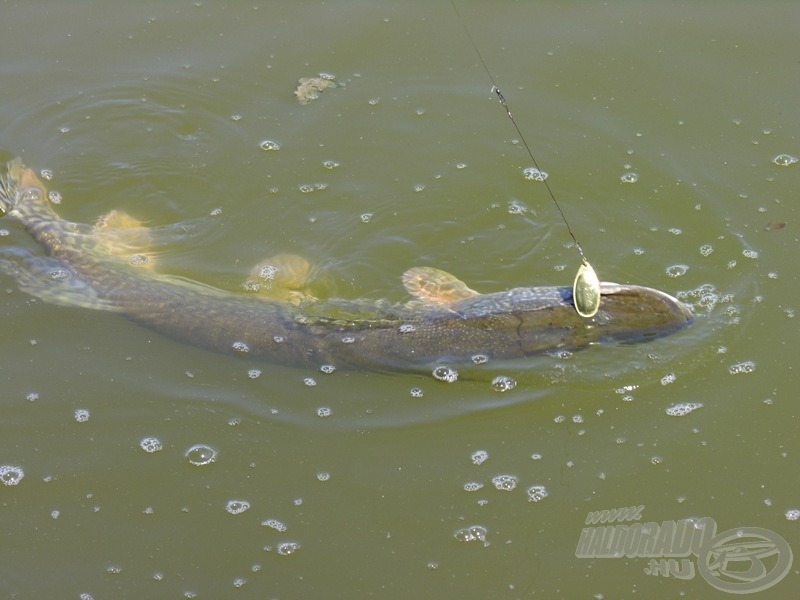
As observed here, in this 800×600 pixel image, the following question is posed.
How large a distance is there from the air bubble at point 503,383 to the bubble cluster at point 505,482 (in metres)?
0.51

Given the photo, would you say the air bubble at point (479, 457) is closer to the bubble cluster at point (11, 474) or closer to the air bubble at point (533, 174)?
the air bubble at point (533, 174)

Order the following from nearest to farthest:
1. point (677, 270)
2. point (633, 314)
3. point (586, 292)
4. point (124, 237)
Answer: point (586, 292), point (633, 314), point (677, 270), point (124, 237)

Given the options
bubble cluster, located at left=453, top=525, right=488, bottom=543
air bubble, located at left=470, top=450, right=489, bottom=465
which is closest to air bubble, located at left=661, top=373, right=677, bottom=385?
air bubble, located at left=470, top=450, right=489, bottom=465

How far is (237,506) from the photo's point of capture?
483cm

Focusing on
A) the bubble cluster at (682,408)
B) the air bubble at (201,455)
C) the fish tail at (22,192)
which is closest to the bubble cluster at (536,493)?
the bubble cluster at (682,408)

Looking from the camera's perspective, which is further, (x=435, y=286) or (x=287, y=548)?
(x=435, y=286)

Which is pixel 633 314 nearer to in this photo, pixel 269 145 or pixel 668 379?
pixel 668 379

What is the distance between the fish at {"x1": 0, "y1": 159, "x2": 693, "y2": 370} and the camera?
5098 mm

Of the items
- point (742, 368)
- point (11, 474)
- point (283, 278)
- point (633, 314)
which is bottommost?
point (11, 474)

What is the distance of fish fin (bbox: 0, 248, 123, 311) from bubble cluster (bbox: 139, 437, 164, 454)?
870 millimetres

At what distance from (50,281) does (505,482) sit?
2.99m

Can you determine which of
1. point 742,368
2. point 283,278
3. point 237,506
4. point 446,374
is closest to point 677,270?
point 742,368

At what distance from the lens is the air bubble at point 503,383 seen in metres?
5.19

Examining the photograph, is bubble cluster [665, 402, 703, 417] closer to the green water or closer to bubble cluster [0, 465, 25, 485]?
the green water
